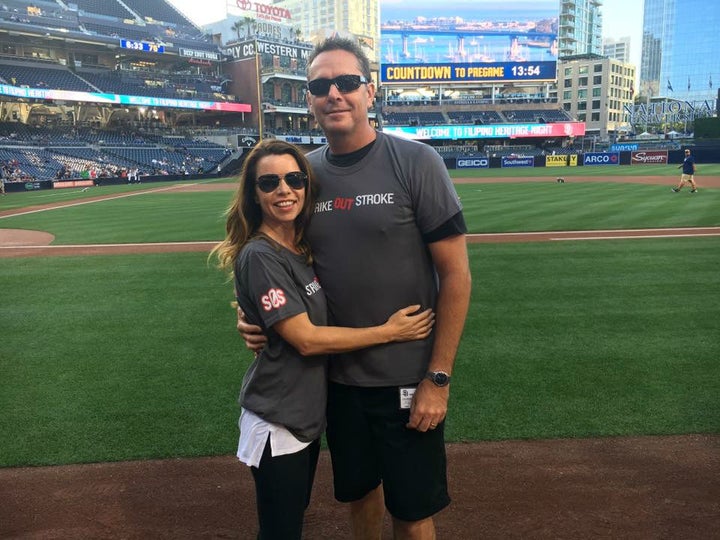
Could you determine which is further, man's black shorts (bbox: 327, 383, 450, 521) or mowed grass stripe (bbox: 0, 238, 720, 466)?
mowed grass stripe (bbox: 0, 238, 720, 466)

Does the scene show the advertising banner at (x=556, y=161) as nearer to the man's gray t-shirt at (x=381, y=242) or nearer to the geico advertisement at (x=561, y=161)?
the geico advertisement at (x=561, y=161)

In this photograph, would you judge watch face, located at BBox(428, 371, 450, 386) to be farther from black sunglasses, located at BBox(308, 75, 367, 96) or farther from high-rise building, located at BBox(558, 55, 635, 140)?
high-rise building, located at BBox(558, 55, 635, 140)

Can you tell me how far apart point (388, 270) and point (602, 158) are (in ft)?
186

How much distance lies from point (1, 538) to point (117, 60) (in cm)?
7261

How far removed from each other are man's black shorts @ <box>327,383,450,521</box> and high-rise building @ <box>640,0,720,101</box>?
523 ft

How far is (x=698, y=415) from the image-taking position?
4.61 m

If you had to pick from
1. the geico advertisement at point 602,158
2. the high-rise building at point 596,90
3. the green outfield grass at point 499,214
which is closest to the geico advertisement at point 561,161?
the geico advertisement at point 602,158

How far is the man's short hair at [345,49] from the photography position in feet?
8.46

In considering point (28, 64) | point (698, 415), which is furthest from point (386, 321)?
point (28, 64)

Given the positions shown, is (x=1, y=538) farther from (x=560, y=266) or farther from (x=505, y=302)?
(x=560, y=266)

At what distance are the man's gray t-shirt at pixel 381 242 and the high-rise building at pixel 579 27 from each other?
13802 centimetres

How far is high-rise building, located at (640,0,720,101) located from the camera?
13912 cm

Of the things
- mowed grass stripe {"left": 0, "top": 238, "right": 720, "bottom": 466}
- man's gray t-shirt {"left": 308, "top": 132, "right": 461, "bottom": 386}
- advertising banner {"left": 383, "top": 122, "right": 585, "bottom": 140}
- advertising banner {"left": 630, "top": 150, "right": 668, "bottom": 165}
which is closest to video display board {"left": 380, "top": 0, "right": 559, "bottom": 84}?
advertising banner {"left": 383, "top": 122, "right": 585, "bottom": 140}

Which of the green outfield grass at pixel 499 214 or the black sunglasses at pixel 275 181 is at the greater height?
the black sunglasses at pixel 275 181
